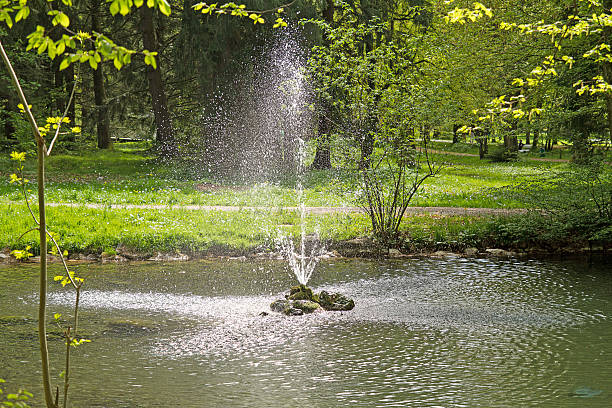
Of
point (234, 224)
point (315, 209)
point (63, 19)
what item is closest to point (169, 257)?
point (234, 224)

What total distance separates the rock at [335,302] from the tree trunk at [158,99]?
17.1 m

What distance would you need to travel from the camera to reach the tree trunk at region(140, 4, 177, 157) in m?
24.7

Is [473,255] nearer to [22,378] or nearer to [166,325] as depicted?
[166,325]

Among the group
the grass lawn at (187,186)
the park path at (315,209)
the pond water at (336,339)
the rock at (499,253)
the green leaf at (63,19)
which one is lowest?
the pond water at (336,339)

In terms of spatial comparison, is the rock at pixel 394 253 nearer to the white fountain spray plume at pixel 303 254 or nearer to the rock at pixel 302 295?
the white fountain spray plume at pixel 303 254

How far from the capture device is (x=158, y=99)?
25.0 metres

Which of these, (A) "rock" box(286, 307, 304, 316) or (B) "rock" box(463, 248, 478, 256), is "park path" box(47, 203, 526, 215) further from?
(A) "rock" box(286, 307, 304, 316)

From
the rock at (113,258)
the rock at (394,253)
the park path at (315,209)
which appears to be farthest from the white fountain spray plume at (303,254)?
the rock at (113,258)

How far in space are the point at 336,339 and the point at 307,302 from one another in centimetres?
123

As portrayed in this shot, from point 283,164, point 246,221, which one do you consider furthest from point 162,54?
point 246,221

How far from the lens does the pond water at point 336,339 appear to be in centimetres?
564

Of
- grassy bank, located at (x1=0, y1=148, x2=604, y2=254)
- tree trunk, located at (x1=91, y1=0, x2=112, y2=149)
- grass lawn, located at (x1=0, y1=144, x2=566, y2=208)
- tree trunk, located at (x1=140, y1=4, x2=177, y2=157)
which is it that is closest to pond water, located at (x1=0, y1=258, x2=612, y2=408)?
grassy bank, located at (x1=0, y1=148, x2=604, y2=254)

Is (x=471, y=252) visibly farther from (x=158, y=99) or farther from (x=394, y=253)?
(x=158, y=99)

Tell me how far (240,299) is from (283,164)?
14.3 m
